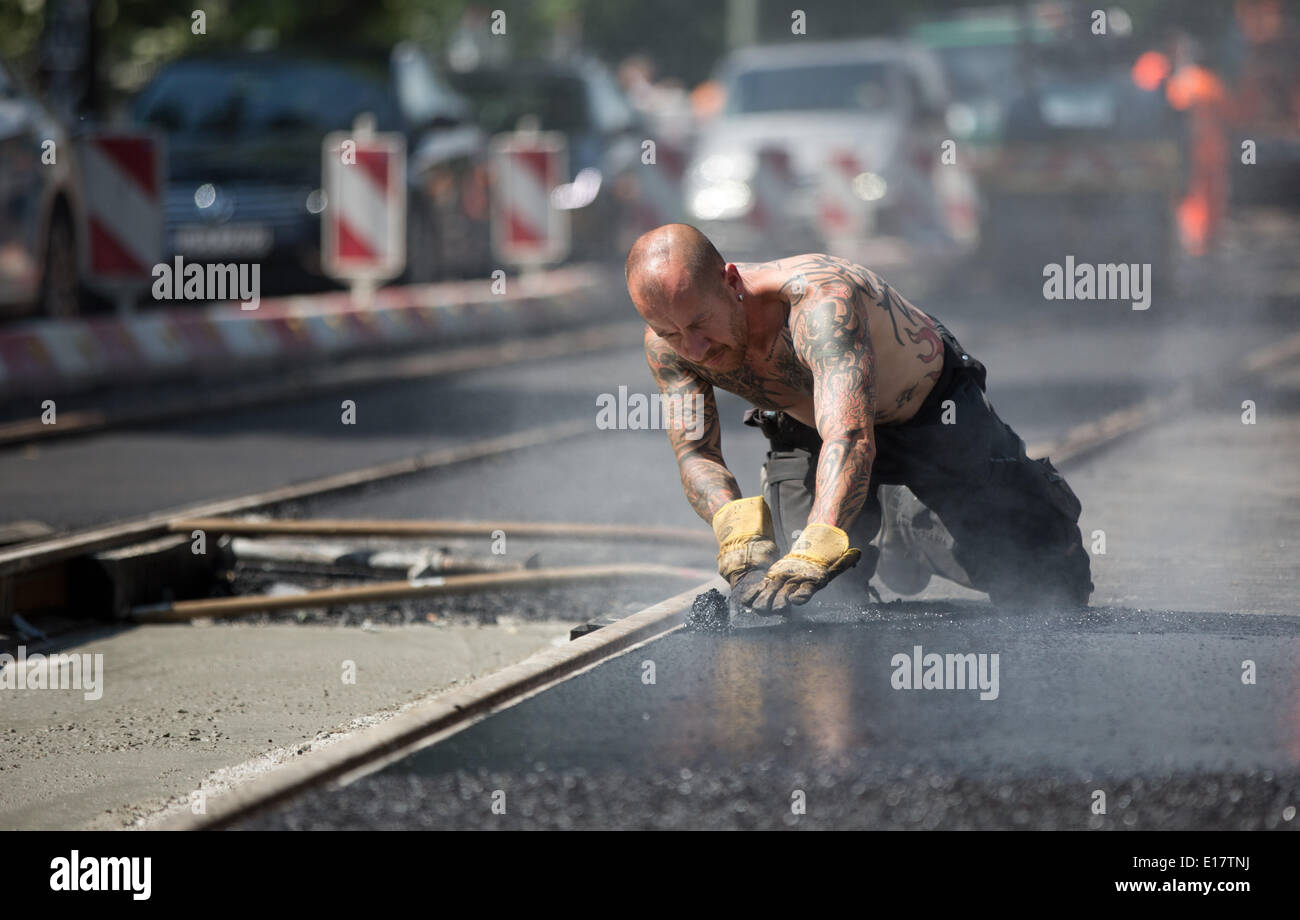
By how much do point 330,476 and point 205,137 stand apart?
623 centimetres

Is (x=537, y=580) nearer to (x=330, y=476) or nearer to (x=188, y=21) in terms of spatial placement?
(x=330, y=476)

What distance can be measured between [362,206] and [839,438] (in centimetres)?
917

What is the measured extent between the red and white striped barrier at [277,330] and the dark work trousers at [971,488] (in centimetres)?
637

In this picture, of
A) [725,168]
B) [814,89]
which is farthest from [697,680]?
[814,89]

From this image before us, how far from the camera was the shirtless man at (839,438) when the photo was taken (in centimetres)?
437

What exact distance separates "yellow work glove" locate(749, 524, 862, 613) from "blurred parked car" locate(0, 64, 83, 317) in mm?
7454

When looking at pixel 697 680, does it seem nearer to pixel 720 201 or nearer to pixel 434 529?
pixel 434 529

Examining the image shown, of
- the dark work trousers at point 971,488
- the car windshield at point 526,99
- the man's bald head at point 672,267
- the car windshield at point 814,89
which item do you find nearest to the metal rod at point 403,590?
the dark work trousers at point 971,488

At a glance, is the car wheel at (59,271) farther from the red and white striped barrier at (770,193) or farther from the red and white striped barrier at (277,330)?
the red and white striped barrier at (770,193)

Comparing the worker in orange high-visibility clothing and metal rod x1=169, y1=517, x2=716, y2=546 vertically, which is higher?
the worker in orange high-visibility clothing

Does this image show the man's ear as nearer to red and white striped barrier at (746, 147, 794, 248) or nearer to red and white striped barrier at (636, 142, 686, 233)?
red and white striped barrier at (636, 142, 686, 233)

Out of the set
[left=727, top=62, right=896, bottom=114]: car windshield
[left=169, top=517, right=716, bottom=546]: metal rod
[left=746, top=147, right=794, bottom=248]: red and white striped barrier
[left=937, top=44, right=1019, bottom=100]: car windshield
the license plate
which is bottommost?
[left=169, top=517, right=716, bottom=546]: metal rod

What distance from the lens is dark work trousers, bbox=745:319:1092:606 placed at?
491 cm

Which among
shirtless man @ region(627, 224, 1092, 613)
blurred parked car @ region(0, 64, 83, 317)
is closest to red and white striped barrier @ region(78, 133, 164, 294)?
blurred parked car @ region(0, 64, 83, 317)
